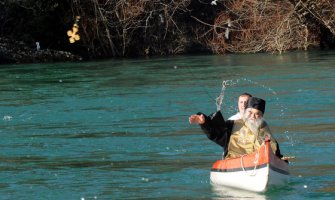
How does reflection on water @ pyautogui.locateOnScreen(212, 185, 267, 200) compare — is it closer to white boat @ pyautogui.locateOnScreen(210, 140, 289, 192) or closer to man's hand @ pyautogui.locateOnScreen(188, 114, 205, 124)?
white boat @ pyautogui.locateOnScreen(210, 140, 289, 192)

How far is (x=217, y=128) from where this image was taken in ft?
36.0

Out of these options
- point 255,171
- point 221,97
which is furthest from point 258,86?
point 255,171

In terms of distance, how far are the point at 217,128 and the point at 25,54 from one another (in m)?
24.5

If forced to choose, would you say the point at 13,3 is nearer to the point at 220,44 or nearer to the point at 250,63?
the point at 220,44

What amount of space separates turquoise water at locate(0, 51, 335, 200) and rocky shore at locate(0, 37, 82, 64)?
4.20 metres

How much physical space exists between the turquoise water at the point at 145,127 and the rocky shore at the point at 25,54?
4.20m

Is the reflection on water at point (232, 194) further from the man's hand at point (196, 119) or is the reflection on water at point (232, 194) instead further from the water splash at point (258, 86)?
the water splash at point (258, 86)

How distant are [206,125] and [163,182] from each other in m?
1.58

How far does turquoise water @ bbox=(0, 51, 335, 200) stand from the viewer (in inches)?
467

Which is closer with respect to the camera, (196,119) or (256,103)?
(196,119)

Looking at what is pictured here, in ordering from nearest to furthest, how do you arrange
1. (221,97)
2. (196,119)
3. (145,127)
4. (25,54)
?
(196,119) < (145,127) < (221,97) < (25,54)

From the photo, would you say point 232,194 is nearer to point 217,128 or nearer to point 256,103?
point 217,128

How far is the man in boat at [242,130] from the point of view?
10.8 meters

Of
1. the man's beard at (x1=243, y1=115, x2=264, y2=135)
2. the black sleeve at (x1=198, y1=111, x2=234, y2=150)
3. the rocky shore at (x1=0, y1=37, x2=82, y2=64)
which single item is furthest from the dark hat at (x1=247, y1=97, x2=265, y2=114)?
the rocky shore at (x1=0, y1=37, x2=82, y2=64)
